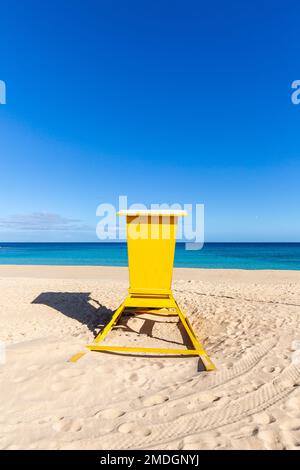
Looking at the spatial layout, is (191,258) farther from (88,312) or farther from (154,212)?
(154,212)

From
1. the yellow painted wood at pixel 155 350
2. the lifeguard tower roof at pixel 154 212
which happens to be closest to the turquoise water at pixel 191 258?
the lifeguard tower roof at pixel 154 212

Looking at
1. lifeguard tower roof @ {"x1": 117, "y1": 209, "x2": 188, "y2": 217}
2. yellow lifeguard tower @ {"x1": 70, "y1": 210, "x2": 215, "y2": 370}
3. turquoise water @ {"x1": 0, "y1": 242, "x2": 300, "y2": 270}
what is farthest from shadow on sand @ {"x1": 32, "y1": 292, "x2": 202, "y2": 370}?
turquoise water @ {"x1": 0, "y1": 242, "x2": 300, "y2": 270}

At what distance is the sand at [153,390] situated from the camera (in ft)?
7.93

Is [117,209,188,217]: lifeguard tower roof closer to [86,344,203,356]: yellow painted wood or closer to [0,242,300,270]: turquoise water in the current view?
[86,344,203,356]: yellow painted wood

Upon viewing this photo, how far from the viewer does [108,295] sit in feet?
30.5

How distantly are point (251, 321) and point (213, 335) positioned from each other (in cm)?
112

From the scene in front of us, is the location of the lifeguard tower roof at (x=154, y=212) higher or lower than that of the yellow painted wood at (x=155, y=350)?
higher

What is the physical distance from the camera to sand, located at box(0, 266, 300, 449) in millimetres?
2418

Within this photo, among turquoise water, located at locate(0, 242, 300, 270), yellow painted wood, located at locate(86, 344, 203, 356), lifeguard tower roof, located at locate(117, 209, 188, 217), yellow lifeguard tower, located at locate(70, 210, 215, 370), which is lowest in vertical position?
turquoise water, located at locate(0, 242, 300, 270)

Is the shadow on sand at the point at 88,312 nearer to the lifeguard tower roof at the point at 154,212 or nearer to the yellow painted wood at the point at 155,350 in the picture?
the yellow painted wood at the point at 155,350

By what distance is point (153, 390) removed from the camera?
10.8 feet
